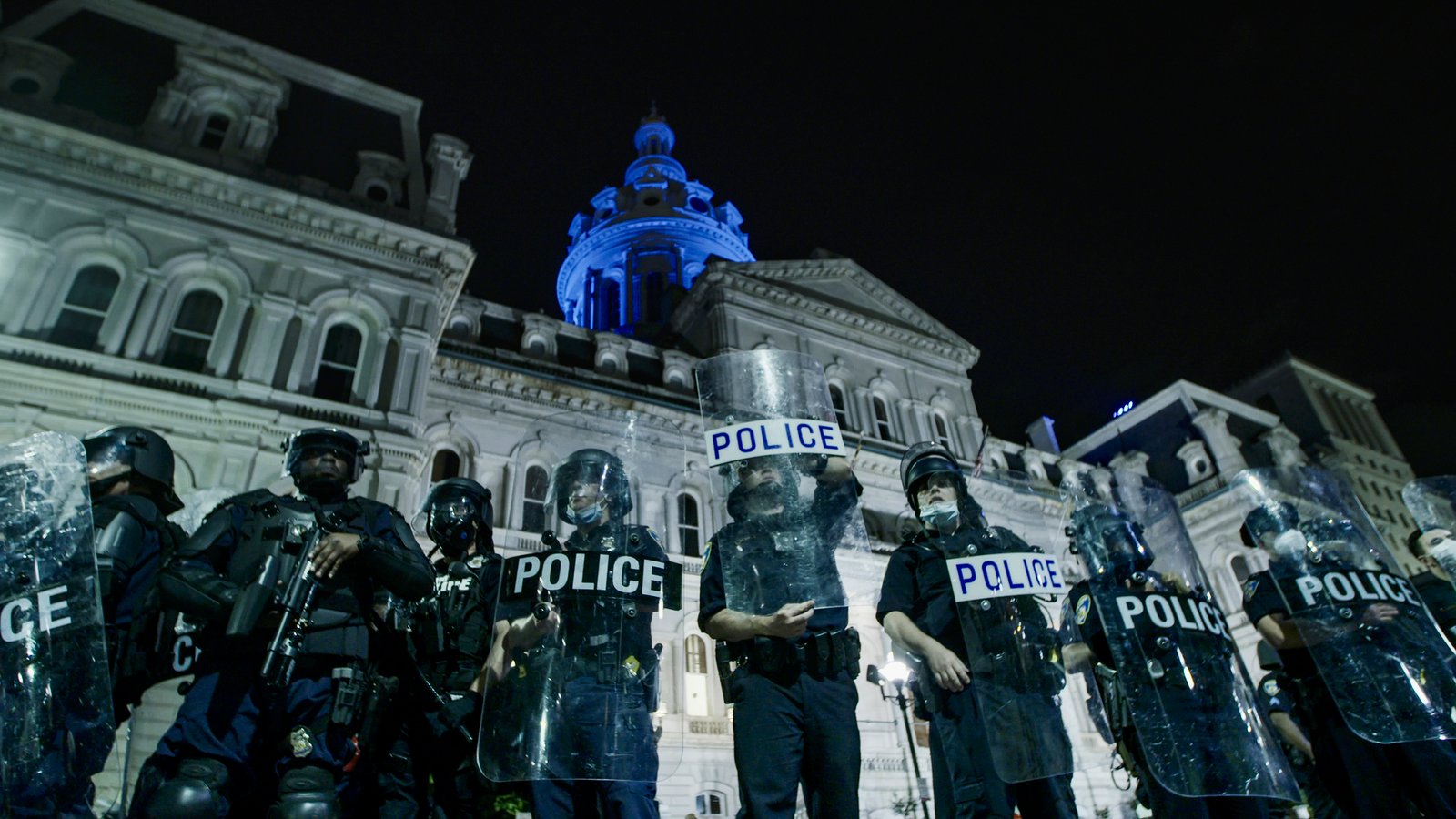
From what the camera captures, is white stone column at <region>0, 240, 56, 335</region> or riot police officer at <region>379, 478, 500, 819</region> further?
white stone column at <region>0, 240, 56, 335</region>

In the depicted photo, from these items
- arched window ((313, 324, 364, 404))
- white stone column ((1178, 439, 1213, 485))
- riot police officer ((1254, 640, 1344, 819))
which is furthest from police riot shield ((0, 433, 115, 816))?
white stone column ((1178, 439, 1213, 485))

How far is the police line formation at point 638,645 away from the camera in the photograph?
12.3ft

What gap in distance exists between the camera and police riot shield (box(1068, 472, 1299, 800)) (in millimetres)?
4168

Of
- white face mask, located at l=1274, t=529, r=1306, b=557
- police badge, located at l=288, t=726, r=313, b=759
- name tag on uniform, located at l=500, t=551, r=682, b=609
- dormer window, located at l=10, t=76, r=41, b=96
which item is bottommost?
police badge, located at l=288, t=726, r=313, b=759

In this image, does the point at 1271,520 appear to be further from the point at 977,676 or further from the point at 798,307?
the point at 798,307

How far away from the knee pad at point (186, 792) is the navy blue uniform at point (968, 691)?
340cm

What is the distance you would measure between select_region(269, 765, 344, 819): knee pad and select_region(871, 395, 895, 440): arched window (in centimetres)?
1893

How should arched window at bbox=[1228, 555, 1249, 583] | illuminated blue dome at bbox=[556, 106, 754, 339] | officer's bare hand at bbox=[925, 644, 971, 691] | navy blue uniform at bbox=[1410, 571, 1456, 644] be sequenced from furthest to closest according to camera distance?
illuminated blue dome at bbox=[556, 106, 754, 339], arched window at bbox=[1228, 555, 1249, 583], navy blue uniform at bbox=[1410, 571, 1456, 644], officer's bare hand at bbox=[925, 644, 971, 691]

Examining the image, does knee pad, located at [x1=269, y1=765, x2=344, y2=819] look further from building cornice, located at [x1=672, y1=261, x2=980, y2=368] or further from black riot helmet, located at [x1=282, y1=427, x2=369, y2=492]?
building cornice, located at [x1=672, y1=261, x2=980, y2=368]

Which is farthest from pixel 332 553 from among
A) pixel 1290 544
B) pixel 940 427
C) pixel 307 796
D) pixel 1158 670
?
pixel 940 427

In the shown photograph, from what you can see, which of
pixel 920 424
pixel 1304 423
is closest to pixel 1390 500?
pixel 1304 423

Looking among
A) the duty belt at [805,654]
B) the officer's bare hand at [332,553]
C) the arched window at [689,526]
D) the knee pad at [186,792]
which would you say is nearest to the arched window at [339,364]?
the arched window at [689,526]

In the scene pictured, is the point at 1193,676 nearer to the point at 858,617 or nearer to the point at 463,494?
the point at 463,494

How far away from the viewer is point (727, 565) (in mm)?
4258
